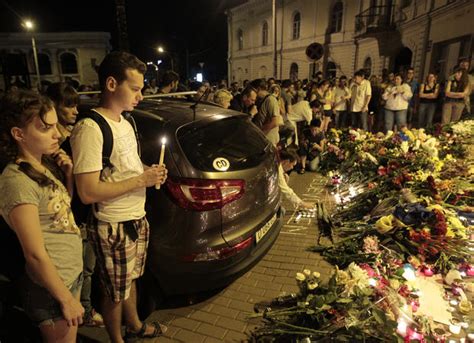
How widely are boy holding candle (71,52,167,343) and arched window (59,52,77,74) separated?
2089 inches

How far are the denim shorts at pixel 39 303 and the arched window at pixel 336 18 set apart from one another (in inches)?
1123

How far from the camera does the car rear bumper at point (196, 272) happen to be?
273 centimetres

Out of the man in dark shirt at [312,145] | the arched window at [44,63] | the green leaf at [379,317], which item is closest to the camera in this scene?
the green leaf at [379,317]

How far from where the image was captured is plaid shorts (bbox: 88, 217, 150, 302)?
214cm

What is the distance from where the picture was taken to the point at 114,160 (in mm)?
2021

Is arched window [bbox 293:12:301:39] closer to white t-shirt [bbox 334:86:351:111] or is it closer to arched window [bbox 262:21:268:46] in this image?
arched window [bbox 262:21:268:46]

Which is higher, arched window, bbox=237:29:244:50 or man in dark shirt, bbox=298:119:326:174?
arched window, bbox=237:29:244:50

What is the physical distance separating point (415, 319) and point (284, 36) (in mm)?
32608

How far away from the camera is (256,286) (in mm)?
3516

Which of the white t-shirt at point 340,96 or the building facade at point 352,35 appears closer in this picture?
the white t-shirt at point 340,96

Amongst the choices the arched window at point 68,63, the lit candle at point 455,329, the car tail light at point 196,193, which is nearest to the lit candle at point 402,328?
the lit candle at point 455,329

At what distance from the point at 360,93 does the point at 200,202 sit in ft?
29.1

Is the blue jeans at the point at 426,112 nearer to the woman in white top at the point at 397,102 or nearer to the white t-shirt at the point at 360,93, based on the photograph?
the woman in white top at the point at 397,102

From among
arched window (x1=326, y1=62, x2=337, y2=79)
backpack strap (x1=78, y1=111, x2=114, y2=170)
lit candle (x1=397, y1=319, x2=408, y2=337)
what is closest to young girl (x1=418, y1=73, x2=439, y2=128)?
lit candle (x1=397, y1=319, x2=408, y2=337)
